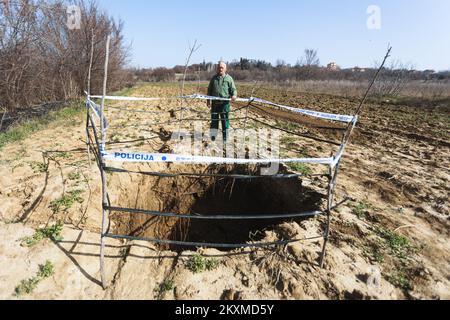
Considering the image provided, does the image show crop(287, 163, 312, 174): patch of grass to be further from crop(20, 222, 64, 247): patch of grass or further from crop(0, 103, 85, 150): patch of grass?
crop(0, 103, 85, 150): patch of grass

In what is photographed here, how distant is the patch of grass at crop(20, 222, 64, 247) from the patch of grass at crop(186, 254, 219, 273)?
167 cm

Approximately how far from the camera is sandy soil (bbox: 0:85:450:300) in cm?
266

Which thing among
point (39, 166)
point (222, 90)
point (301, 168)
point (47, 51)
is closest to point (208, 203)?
point (301, 168)

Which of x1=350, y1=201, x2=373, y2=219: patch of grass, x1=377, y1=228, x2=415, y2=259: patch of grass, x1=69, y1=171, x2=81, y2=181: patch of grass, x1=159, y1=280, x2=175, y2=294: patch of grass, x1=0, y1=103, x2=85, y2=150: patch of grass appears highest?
x1=0, y1=103, x2=85, y2=150: patch of grass

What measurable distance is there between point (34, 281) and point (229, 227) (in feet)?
11.8

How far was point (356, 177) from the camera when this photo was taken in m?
5.07

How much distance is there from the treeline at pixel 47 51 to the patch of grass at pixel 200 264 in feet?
14.4

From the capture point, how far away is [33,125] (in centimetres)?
768

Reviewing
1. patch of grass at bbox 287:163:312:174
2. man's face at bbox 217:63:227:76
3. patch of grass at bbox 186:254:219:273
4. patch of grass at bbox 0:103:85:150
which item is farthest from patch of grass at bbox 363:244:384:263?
patch of grass at bbox 0:103:85:150

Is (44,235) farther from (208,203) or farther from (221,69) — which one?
(221,69)

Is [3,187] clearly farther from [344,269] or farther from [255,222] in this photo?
[344,269]

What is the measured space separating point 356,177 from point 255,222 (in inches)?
84.8

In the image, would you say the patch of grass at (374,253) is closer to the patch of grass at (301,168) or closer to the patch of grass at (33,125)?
the patch of grass at (301,168)
